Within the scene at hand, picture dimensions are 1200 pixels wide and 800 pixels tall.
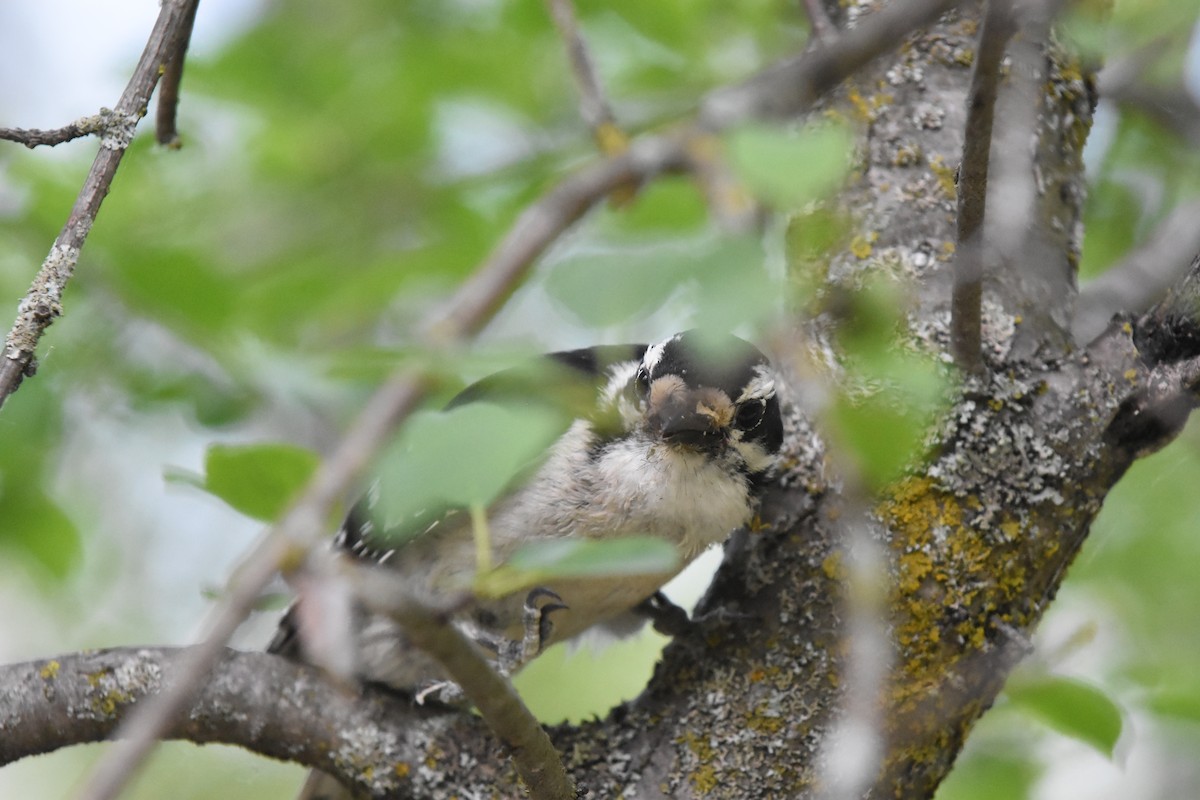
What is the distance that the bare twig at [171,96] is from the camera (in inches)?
92.8

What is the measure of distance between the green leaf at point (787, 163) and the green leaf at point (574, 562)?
14.7 inches

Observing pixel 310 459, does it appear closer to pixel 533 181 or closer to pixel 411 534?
pixel 411 534

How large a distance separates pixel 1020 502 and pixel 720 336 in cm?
149

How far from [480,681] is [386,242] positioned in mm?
3047

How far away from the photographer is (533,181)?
10.8 ft

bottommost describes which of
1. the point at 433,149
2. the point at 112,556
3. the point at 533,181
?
the point at 533,181

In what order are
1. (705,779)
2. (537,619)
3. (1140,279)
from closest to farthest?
(537,619) → (705,779) → (1140,279)

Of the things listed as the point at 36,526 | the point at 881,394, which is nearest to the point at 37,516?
the point at 36,526

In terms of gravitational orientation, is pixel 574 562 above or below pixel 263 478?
below

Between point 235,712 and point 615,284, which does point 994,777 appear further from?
point 615,284

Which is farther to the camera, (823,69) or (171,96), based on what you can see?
(171,96)

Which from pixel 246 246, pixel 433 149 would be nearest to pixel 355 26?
pixel 246 246

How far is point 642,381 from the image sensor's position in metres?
2.95

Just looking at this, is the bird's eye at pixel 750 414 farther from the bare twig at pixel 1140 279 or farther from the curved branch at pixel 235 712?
the curved branch at pixel 235 712
